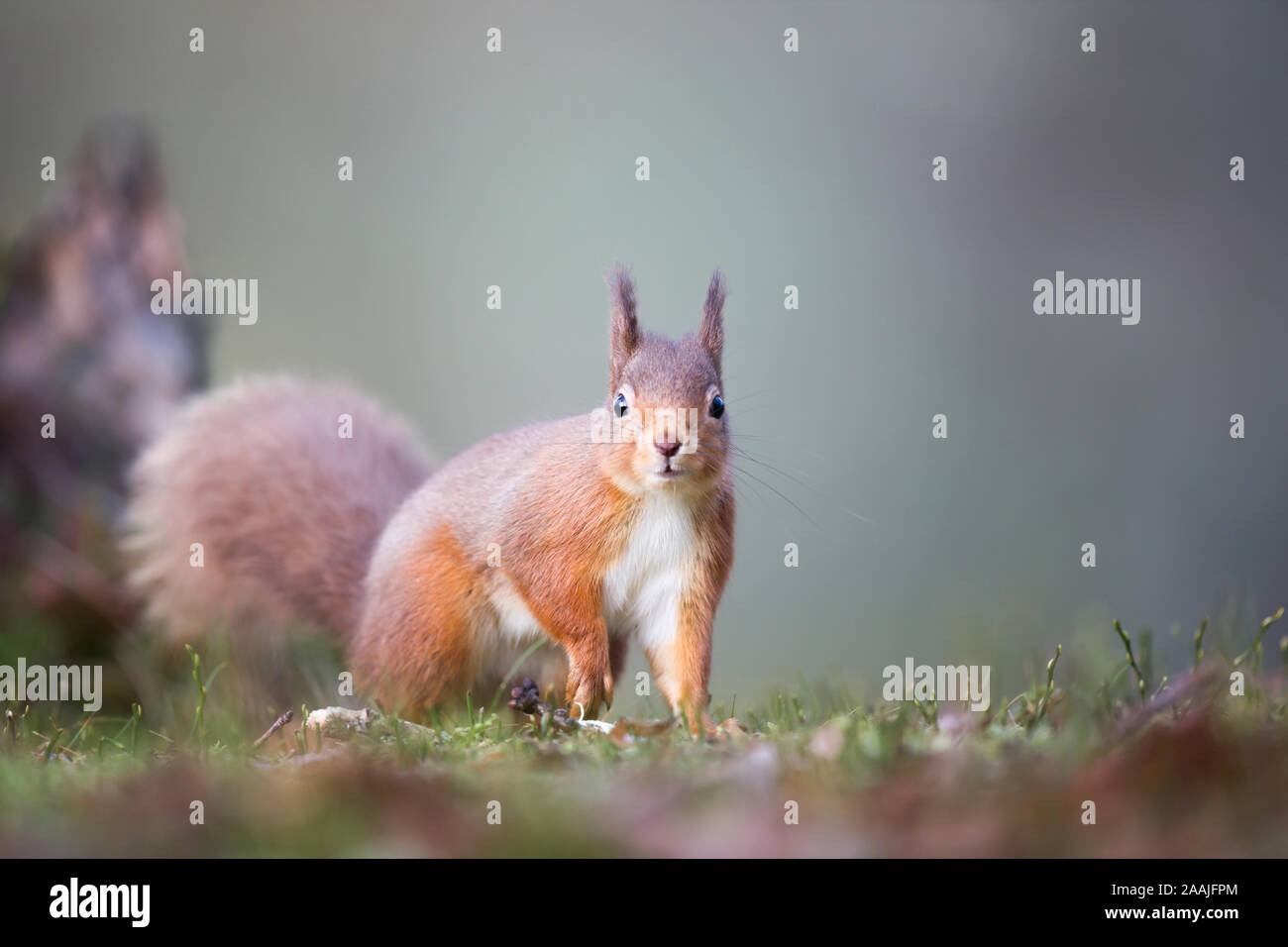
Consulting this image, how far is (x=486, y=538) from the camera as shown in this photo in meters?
2.74

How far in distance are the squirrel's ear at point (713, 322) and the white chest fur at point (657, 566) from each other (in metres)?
0.37

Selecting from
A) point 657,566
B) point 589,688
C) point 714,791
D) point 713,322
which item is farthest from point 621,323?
point 714,791

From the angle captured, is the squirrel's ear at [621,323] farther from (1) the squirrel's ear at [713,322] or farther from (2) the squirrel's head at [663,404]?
(1) the squirrel's ear at [713,322]

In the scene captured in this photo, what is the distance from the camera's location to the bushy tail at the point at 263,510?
3.29m

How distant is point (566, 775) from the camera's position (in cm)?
171

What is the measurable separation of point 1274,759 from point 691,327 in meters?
1.67

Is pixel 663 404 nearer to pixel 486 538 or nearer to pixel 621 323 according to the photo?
pixel 621 323

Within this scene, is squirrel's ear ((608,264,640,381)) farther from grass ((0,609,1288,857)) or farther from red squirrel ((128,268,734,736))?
grass ((0,609,1288,857))

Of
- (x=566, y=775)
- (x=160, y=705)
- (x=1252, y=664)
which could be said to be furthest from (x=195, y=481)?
(x=1252, y=664)

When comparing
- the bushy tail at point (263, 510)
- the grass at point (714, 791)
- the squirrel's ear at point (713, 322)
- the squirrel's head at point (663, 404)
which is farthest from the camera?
the bushy tail at point (263, 510)

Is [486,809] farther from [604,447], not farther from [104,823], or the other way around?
[604,447]

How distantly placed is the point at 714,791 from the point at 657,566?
45.2 inches

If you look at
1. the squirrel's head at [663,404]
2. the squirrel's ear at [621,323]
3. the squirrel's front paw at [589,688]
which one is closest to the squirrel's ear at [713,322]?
the squirrel's head at [663,404]

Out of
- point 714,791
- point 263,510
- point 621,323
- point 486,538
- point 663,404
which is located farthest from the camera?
point 263,510
